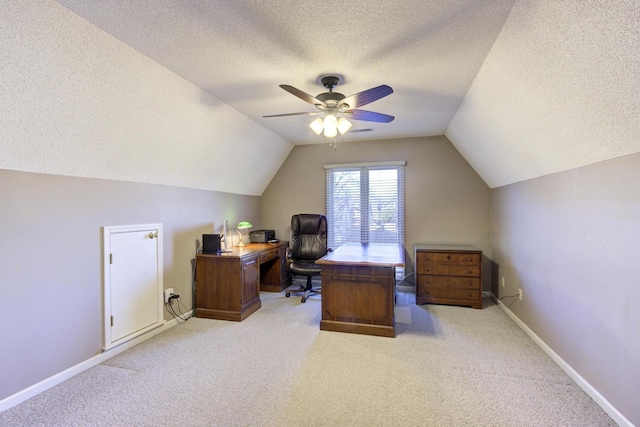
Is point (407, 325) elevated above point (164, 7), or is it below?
below

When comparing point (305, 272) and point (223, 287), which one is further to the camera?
point (305, 272)

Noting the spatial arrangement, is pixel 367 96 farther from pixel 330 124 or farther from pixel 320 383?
pixel 320 383

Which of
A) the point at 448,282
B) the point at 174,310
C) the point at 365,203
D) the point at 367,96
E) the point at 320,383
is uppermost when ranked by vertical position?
the point at 367,96

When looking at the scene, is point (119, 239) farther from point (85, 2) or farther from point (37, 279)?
point (85, 2)

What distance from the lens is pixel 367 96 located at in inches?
88.6

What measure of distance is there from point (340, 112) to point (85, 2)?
1.76 m

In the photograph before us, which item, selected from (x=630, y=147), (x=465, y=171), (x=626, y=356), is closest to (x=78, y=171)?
(x=630, y=147)

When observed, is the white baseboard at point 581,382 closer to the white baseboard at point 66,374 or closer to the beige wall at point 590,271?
the beige wall at point 590,271

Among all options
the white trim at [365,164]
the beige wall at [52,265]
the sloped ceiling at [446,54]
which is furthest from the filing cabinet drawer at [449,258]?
the beige wall at [52,265]

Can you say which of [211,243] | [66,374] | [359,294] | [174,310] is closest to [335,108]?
[359,294]

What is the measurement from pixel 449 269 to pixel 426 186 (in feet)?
4.46

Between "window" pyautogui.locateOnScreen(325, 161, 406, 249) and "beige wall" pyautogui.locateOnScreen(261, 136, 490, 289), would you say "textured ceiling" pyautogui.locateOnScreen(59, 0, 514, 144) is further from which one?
"window" pyautogui.locateOnScreen(325, 161, 406, 249)

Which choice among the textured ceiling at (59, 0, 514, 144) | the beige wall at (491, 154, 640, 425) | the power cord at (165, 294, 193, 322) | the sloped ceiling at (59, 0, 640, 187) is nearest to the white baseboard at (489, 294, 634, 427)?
the beige wall at (491, 154, 640, 425)

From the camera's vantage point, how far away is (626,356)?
1.73 meters
